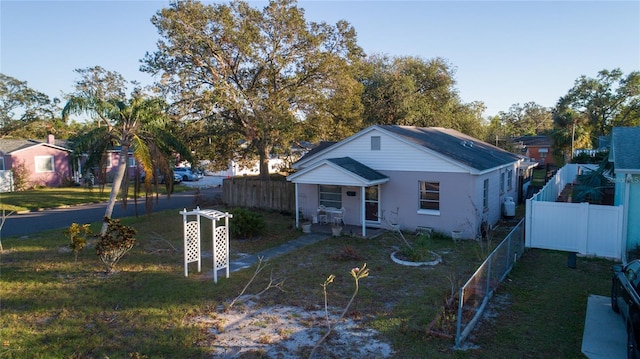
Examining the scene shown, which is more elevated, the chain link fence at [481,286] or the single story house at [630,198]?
the single story house at [630,198]

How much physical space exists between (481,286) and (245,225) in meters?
9.29

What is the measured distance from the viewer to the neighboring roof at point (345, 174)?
1578cm

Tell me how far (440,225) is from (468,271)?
4.88 m

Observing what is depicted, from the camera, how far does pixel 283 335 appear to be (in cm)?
741

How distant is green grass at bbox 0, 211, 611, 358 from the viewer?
276 inches

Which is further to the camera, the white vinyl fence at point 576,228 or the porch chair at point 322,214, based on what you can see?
the porch chair at point 322,214

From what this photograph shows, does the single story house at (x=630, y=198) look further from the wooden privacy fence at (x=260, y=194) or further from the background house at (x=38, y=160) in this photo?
the background house at (x=38, y=160)

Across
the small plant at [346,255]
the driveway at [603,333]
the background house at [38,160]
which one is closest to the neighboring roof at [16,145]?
the background house at [38,160]

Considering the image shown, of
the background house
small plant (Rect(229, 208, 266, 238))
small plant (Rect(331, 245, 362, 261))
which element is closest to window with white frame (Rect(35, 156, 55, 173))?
the background house

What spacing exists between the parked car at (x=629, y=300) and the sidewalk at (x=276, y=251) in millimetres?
8554

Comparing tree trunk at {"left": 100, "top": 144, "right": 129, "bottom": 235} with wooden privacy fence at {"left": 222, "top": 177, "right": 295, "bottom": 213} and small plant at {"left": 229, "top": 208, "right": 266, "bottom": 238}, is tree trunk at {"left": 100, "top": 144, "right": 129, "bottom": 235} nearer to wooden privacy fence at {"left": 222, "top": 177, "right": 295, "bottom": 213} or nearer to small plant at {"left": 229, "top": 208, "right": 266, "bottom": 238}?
small plant at {"left": 229, "top": 208, "right": 266, "bottom": 238}

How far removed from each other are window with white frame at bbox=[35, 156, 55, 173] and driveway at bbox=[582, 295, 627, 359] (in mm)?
38276

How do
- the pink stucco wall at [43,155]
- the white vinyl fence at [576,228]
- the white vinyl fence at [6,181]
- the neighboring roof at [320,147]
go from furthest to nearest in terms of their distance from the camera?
the pink stucco wall at [43,155] → the white vinyl fence at [6,181] → the neighboring roof at [320,147] → the white vinyl fence at [576,228]

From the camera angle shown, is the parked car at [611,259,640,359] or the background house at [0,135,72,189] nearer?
the parked car at [611,259,640,359]
